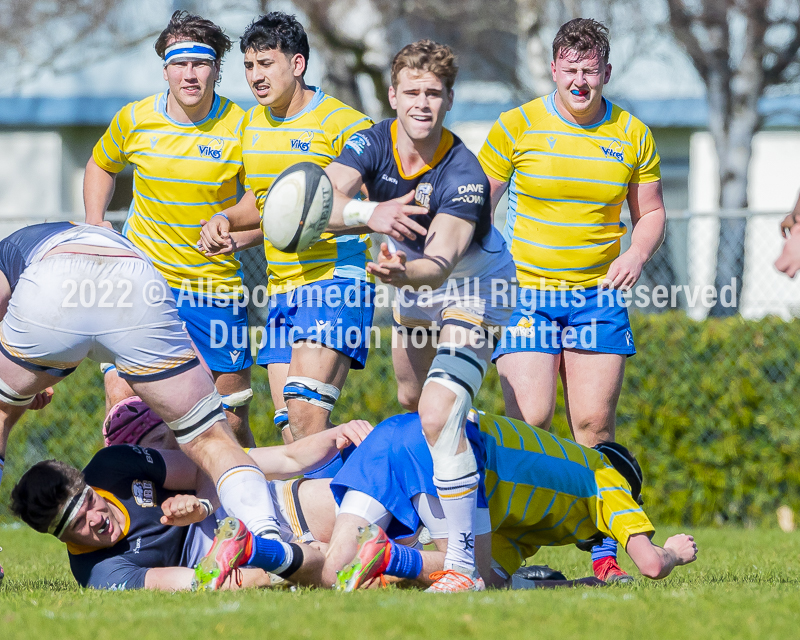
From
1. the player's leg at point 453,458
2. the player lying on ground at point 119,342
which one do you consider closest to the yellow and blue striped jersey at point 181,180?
the player lying on ground at point 119,342

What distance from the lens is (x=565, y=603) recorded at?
3.49 meters

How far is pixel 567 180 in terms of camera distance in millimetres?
5336

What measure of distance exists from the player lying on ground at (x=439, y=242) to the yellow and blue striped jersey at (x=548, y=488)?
1.02 feet

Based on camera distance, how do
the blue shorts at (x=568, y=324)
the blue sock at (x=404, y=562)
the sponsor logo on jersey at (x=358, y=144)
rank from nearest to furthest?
the blue sock at (x=404, y=562) → the sponsor logo on jersey at (x=358, y=144) → the blue shorts at (x=568, y=324)

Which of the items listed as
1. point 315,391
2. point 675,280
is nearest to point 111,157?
point 315,391

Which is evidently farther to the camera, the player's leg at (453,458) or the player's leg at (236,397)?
the player's leg at (236,397)

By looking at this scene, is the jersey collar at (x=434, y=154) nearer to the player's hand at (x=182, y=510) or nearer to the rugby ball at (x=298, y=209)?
the rugby ball at (x=298, y=209)

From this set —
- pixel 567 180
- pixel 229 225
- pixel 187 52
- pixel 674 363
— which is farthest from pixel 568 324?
pixel 674 363

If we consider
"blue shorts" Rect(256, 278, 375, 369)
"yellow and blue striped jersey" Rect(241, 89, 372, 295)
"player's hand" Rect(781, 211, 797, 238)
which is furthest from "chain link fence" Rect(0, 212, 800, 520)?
"player's hand" Rect(781, 211, 797, 238)

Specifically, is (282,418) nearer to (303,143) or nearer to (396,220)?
(303,143)

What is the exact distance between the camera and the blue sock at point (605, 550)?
492cm

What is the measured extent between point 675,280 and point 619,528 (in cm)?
639

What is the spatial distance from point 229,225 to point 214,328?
67 cm

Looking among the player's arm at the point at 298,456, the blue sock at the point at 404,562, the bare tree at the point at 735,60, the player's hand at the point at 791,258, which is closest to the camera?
the player's hand at the point at 791,258
